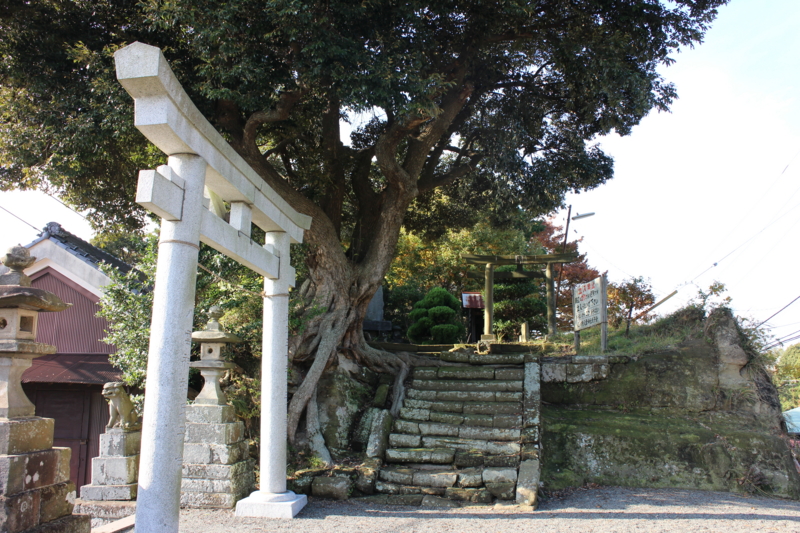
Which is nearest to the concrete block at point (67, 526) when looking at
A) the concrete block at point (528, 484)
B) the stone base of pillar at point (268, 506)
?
Result: the stone base of pillar at point (268, 506)

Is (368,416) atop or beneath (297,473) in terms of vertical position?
atop

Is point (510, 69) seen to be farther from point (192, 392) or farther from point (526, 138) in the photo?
point (192, 392)

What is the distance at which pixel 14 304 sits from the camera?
4191 millimetres

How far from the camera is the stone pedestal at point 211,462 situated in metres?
6.48

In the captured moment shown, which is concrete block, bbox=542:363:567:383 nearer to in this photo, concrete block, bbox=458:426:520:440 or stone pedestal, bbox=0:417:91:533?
concrete block, bbox=458:426:520:440

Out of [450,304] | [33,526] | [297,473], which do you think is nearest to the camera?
[33,526]

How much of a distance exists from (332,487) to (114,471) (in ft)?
8.76

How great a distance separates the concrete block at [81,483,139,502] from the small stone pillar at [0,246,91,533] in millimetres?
2159

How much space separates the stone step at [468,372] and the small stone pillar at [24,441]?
651 centimetres

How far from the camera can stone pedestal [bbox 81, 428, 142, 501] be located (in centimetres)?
638

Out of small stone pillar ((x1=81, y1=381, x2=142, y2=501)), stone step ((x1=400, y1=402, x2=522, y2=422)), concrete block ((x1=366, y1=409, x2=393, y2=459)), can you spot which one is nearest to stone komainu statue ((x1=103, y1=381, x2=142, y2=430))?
small stone pillar ((x1=81, y1=381, x2=142, y2=501))

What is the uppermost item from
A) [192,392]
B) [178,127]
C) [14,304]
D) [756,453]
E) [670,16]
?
[670,16]

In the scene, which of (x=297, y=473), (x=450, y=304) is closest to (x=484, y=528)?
(x=297, y=473)

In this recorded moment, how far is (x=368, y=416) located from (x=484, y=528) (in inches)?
137
